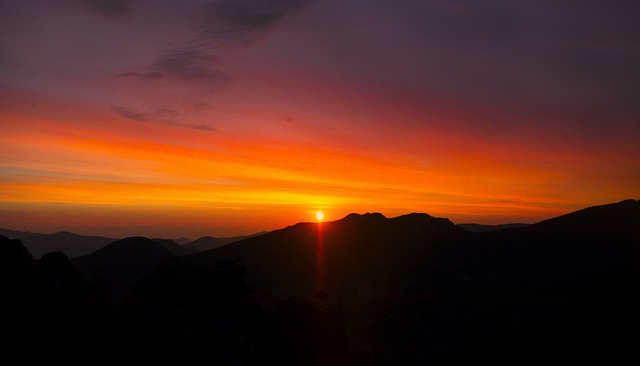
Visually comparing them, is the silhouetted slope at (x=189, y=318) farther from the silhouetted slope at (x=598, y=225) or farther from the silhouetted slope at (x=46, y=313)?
the silhouetted slope at (x=598, y=225)

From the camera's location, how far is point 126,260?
9569 cm

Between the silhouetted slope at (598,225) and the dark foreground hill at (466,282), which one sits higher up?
the silhouetted slope at (598,225)

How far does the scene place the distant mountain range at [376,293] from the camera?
24688mm

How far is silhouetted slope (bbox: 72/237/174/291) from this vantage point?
82.5 m

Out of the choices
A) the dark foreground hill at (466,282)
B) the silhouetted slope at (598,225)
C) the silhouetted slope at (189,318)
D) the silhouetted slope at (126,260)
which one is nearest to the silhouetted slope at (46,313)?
the silhouetted slope at (189,318)

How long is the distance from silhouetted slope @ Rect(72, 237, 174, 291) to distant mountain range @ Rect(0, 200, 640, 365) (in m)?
0.52

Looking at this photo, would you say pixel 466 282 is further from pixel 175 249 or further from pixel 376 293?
pixel 175 249

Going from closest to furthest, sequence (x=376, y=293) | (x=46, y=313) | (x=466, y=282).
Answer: (x=46, y=313) < (x=376, y=293) < (x=466, y=282)

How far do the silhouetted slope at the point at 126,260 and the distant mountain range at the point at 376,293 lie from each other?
20.3 inches

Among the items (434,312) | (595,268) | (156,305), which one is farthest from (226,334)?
(595,268)

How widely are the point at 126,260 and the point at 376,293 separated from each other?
220 ft

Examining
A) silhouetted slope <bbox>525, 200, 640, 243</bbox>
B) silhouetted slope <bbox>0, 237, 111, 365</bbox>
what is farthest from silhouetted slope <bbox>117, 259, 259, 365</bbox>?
silhouetted slope <bbox>525, 200, 640, 243</bbox>

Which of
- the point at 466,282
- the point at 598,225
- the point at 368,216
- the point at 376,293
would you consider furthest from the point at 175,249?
the point at 598,225

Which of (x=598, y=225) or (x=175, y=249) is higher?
(x=598, y=225)
